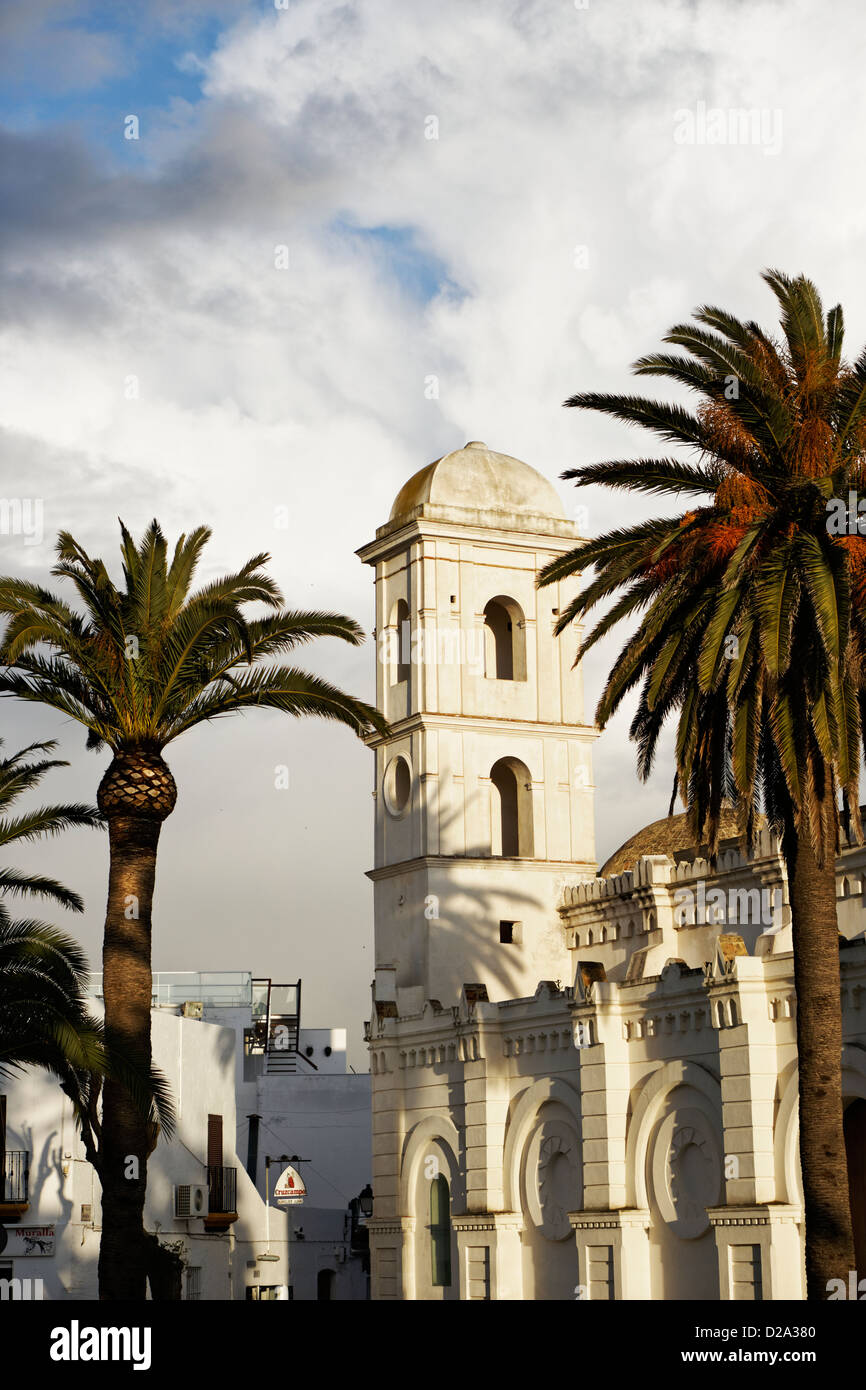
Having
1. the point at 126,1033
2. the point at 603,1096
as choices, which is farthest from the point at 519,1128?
the point at 126,1033

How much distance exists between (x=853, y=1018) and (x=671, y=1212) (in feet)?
19.7

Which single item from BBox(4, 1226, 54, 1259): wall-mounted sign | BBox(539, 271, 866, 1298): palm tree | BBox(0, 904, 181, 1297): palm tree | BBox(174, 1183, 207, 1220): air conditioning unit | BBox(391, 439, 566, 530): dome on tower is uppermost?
BBox(391, 439, 566, 530): dome on tower

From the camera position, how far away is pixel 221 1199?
49.1m

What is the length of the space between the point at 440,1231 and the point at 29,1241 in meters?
8.85

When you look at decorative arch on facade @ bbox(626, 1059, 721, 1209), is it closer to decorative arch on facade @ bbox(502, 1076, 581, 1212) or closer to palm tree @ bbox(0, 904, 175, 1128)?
decorative arch on facade @ bbox(502, 1076, 581, 1212)

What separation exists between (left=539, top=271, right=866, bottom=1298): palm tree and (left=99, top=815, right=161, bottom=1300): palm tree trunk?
701 centimetres

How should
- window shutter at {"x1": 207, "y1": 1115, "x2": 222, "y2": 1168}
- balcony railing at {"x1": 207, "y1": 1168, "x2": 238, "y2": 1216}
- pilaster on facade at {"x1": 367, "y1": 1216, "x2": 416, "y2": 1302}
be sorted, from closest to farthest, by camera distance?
pilaster on facade at {"x1": 367, "y1": 1216, "x2": 416, "y2": 1302} < balcony railing at {"x1": 207, "y1": 1168, "x2": 238, "y2": 1216} < window shutter at {"x1": 207, "y1": 1115, "x2": 222, "y2": 1168}

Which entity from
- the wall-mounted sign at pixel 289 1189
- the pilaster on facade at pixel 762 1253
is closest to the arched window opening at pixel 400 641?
the wall-mounted sign at pixel 289 1189

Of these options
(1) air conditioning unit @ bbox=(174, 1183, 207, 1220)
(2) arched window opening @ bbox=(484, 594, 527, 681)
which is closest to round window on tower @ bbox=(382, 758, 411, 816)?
(2) arched window opening @ bbox=(484, 594, 527, 681)

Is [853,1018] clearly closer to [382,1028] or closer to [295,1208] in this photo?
[382,1028]

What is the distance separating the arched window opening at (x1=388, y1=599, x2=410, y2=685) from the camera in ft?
157

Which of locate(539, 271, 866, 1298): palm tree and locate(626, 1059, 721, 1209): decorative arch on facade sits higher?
locate(539, 271, 866, 1298): palm tree

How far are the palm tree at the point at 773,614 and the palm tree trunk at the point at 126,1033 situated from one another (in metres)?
7.01

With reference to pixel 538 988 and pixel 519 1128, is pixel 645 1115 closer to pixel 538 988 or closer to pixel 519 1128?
pixel 519 1128
